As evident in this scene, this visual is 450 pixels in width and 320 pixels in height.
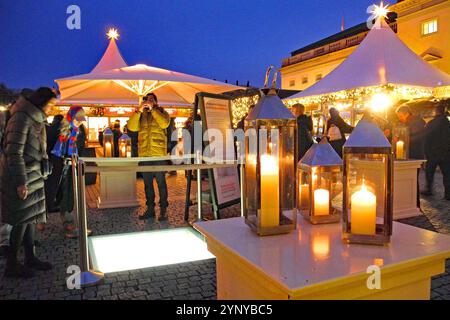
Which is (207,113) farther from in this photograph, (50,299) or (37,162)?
(50,299)

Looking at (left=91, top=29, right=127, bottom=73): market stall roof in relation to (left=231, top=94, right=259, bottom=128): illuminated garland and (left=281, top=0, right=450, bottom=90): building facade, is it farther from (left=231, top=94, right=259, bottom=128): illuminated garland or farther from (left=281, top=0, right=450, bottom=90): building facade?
(left=281, top=0, right=450, bottom=90): building facade

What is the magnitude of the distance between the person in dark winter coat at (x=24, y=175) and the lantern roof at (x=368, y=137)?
3.26 metres

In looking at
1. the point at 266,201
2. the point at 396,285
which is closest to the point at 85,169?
the point at 266,201

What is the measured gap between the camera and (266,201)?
1560mm

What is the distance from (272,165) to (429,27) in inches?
995

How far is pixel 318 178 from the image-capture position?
1827 millimetres

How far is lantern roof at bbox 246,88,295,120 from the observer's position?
1553 millimetres

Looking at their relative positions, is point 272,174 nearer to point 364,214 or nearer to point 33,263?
point 364,214

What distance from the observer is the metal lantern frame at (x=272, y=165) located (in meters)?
1.56

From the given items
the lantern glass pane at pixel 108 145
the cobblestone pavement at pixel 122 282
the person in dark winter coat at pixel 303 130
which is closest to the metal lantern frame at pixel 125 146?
the lantern glass pane at pixel 108 145

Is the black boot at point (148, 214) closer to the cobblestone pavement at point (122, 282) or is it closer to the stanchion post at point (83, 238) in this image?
the cobblestone pavement at point (122, 282)

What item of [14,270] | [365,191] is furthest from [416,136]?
[14,270]

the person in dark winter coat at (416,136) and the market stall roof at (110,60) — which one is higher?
the market stall roof at (110,60)

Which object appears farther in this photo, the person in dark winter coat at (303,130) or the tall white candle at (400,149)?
the person in dark winter coat at (303,130)
